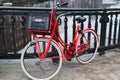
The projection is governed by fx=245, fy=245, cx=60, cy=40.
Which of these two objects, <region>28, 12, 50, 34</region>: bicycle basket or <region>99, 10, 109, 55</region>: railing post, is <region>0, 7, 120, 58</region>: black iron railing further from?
<region>28, 12, 50, 34</region>: bicycle basket

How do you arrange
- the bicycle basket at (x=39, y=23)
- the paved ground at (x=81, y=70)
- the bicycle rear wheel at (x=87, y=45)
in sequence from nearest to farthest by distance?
the bicycle basket at (x=39, y=23) < the paved ground at (x=81, y=70) < the bicycle rear wheel at (x=87, y=45)

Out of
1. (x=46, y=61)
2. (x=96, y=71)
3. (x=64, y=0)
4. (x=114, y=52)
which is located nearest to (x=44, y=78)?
(x=46, y=61)

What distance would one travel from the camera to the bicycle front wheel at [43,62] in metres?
4.01

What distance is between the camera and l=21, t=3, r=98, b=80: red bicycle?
152 inches

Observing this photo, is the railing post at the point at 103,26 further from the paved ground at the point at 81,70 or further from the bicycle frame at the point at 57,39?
the bicycle frame at the point at 57,39

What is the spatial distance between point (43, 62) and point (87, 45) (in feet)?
3.29

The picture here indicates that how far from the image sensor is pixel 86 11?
4.77m

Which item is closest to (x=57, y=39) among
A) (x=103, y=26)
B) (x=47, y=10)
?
(x=47, y=10)

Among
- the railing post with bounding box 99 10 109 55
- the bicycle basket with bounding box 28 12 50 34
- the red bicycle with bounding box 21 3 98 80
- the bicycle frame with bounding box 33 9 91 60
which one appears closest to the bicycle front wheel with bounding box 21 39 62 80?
the red bicycle with bounding box 21 3 98 80

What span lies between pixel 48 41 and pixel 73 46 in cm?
66

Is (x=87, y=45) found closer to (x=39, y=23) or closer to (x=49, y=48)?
(x=49, y=48)

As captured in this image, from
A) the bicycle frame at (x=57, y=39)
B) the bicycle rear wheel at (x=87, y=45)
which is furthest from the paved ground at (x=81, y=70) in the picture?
the bicycle frame at (x=57, y=39)

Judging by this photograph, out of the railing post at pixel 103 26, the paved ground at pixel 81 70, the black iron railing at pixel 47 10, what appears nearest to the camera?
the paved ground at pixel 81 70

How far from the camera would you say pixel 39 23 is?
3.83 m
